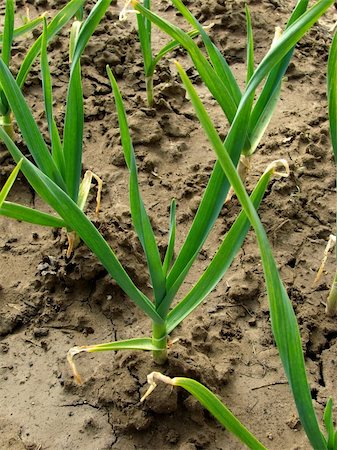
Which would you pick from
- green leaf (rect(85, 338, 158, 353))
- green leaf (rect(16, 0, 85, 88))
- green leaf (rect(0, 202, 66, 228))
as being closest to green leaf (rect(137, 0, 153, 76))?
green leaf (rect(16, 0, 85, 88))

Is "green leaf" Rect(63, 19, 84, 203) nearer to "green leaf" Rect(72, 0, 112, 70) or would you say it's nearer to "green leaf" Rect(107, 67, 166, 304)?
"green leaf" Rect(72, 0, 112, 70)

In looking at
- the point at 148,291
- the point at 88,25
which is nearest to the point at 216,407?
the point at 148,291

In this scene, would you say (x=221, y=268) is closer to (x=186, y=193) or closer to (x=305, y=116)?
(x=186, y=193)

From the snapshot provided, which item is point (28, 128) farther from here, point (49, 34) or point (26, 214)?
point (49, 34)

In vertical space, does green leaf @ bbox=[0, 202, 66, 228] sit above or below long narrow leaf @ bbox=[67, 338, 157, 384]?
above

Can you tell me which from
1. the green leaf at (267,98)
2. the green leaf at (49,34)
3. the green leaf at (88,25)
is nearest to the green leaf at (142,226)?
the green leaf at (88,25)

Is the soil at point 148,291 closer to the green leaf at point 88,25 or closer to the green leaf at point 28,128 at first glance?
the green leaf at point 28,128
